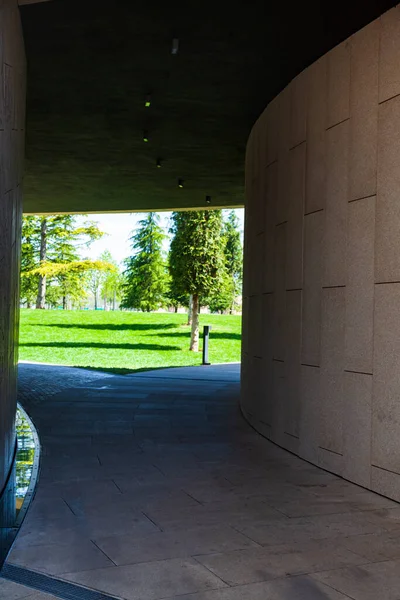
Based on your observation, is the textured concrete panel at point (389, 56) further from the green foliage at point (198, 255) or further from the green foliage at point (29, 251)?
the green foliage at point (29, 251)

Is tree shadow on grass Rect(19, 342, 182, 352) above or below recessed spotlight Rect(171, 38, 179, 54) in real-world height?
below

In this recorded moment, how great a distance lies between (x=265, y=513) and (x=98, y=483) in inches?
65.2

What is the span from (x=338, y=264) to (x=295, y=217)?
1.16m

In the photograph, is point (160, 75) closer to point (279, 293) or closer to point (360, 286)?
point (279, 293)

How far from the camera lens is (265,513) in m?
5.01

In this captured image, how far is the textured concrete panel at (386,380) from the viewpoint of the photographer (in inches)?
217

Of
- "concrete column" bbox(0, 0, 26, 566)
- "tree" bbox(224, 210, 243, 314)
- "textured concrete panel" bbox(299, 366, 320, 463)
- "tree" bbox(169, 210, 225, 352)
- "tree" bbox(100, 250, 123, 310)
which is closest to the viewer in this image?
"concrete column" bbox(0, 0, 26, 566)

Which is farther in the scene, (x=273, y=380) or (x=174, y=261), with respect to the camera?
(x=174, y=261)

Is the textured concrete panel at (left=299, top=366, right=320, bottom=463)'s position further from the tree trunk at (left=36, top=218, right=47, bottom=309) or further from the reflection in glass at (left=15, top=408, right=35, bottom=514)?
the tree trunk at (left=36, top=218, right=47, bottom=309)

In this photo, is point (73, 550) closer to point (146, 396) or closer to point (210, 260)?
point (146, 396)

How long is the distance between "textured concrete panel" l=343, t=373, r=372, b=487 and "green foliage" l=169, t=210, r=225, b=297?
1910cm

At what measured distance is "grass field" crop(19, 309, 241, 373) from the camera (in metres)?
23.4

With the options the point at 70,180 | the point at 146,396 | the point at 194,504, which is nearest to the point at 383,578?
the point at 194,504

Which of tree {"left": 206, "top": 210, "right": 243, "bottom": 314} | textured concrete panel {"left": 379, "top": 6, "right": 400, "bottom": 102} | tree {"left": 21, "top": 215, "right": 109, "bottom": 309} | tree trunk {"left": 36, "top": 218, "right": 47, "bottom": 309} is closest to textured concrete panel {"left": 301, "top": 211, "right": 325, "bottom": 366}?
textured concrete panel {"left": 379, "top": 6, "right": 400, "bottom": 102}
